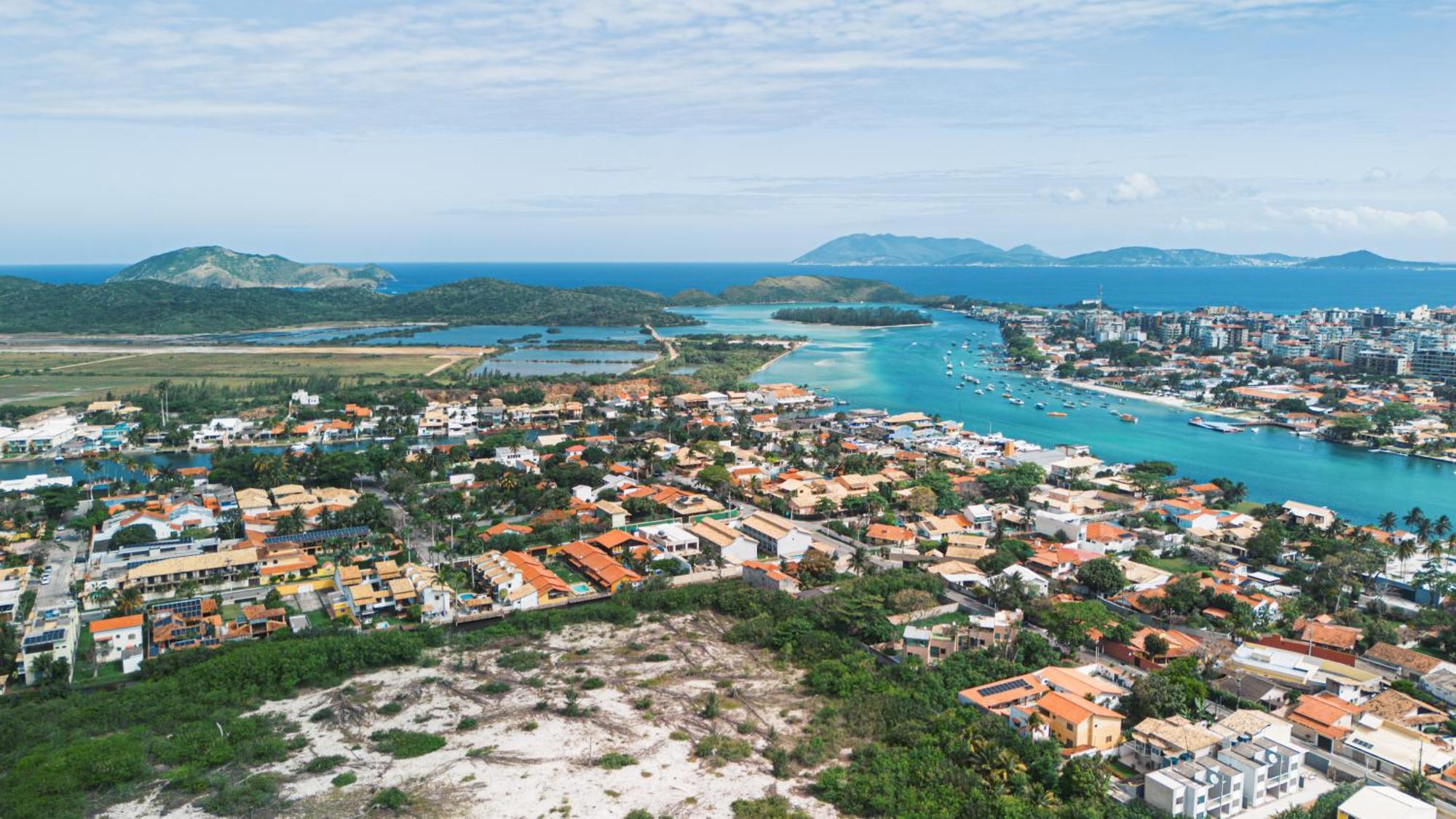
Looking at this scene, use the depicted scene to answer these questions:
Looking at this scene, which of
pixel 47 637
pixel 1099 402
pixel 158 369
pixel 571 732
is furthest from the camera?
pixel 158 369

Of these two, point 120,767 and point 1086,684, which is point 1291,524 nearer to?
point 1086,684

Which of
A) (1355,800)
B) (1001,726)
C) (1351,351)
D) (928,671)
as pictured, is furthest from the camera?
(1351,351)

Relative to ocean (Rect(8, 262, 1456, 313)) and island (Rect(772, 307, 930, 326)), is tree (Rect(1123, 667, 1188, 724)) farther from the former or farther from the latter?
ocean (Rect(8, 262, 1456, 313))

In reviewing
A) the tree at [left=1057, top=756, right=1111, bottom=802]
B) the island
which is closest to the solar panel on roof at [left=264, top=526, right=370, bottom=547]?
the tree at [left=1057, top=756, right=1111, bottom=802]

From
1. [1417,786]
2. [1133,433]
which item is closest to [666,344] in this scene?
[1133,433]

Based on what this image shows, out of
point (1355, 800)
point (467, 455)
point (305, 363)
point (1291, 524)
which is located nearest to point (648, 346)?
point (305, 363)

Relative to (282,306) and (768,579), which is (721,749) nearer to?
(768,579)
